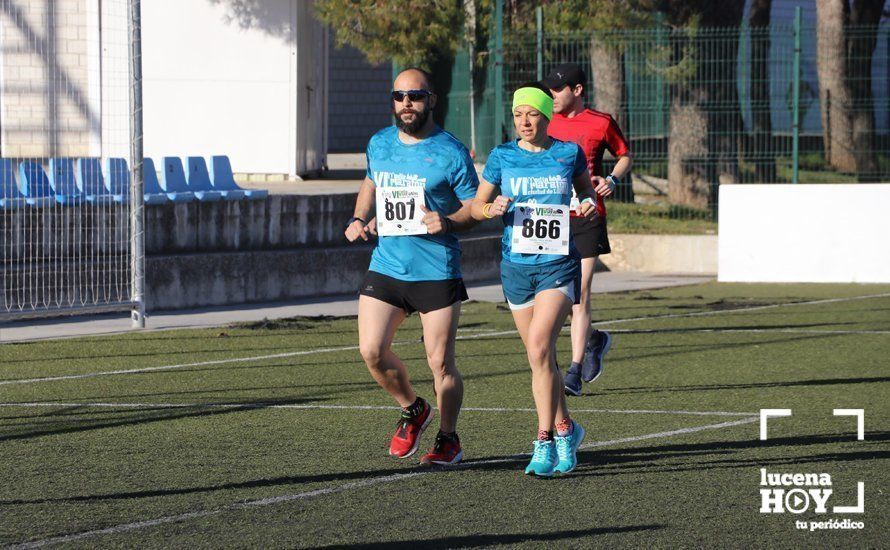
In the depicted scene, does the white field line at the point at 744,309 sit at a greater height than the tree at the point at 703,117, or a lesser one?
lesser

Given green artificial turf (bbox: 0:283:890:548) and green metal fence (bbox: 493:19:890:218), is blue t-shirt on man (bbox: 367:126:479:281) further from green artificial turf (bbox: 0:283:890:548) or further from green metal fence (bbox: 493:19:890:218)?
green metal fence (bbox: 493:19:890:218)

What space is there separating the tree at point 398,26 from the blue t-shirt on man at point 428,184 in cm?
1473

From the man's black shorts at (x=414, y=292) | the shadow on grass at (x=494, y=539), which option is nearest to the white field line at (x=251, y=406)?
the man's black shorts at (x=414, y=292)

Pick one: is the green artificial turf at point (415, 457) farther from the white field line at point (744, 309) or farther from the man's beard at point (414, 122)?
the man's beard at point (414, 122)

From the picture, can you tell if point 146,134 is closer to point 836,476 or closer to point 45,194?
point 45,194

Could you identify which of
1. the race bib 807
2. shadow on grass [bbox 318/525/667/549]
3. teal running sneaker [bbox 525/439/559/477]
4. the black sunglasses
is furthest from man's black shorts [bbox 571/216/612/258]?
shadow on grass [bbox 318/525/667/549]

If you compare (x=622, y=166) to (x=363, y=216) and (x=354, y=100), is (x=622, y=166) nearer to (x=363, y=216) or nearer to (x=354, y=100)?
(x=363, y=216)

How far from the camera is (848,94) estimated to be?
72.5 feet

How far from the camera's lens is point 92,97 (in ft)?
56.5

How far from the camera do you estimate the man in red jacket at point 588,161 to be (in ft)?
34.7

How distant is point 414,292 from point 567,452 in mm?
1095

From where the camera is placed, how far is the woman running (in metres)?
7.61

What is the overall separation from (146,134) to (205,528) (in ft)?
57.3

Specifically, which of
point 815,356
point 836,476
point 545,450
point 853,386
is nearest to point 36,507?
point 545,450
